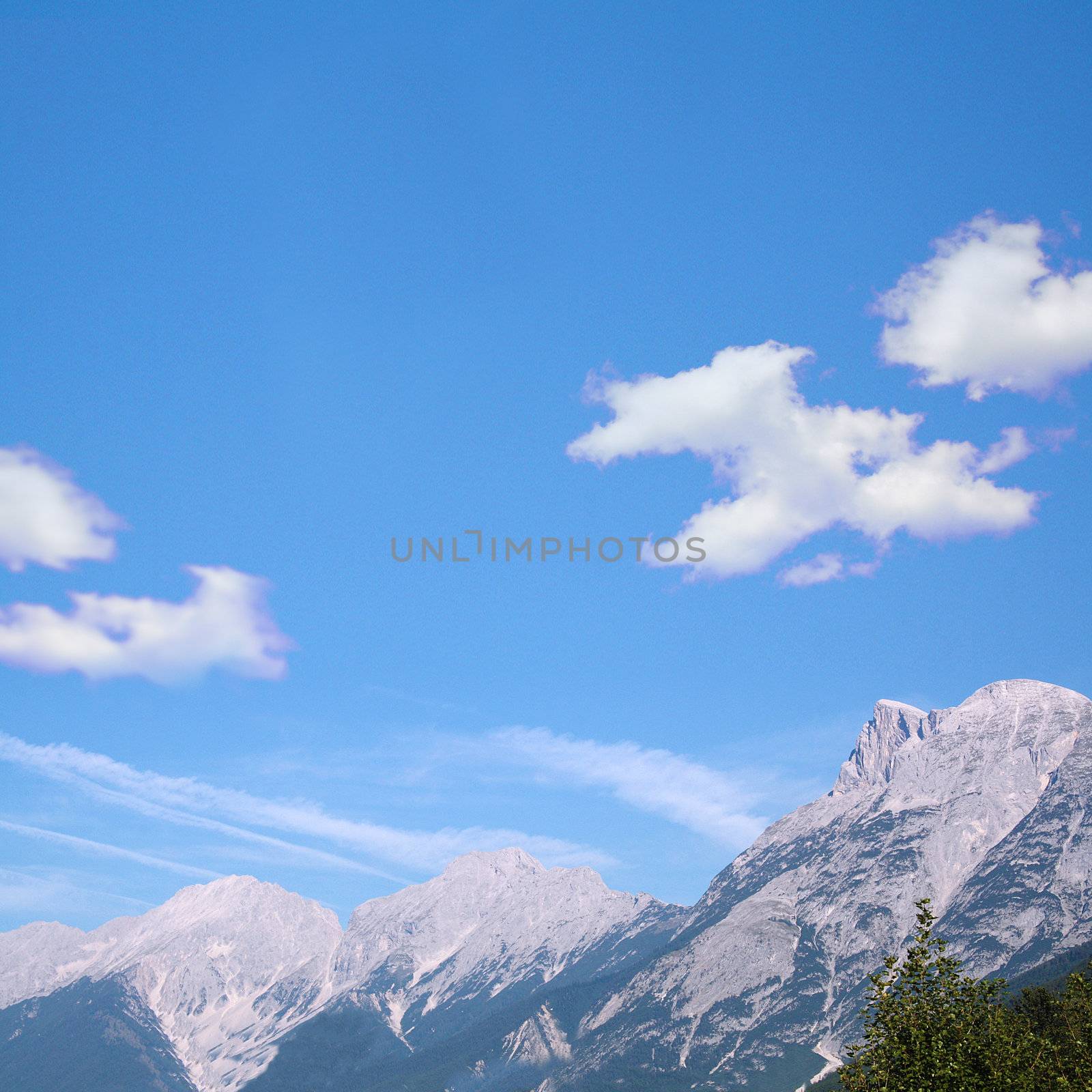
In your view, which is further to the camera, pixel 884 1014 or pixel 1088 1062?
pixel 1088 1062

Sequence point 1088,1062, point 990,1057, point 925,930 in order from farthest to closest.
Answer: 1. point 1088,1062
2. point 990,1057
3. point 925,930

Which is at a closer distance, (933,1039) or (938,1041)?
(938,1041)

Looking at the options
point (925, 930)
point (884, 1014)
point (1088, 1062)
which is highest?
point (925, 930)

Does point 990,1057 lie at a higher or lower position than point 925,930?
lower

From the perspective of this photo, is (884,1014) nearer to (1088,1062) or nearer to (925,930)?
(925,930)

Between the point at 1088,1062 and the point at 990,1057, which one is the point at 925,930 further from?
the point at 1088,1062

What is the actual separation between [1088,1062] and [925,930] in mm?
21334

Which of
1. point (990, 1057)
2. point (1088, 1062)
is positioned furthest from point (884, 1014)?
point (1088, 1062)

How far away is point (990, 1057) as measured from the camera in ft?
186

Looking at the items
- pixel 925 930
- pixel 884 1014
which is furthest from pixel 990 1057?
pixel 925 930

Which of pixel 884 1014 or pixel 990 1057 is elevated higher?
pixel 884 1014

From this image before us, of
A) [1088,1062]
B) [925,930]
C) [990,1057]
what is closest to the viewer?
[925,930]

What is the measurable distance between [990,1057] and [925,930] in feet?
34.1

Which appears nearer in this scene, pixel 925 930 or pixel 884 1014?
pixel 925 930
